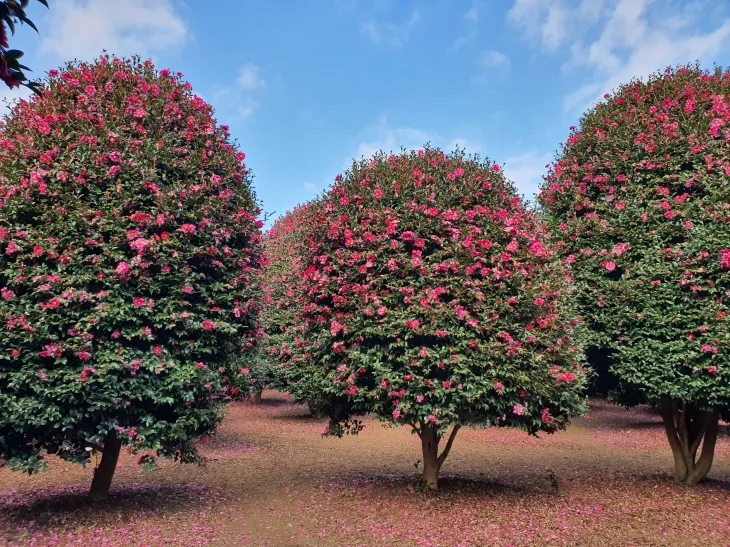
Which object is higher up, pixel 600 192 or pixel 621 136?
pixel 621 136

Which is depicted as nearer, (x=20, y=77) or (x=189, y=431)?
(x=20, y=77)

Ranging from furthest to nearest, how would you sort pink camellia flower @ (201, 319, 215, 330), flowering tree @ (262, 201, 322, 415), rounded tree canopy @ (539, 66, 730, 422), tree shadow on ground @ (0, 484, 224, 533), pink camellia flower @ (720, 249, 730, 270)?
flowering tree @ (262, 201, 322, 415) < rounded tree canopy @ (539, 66, 730, 422) < pink camellia flower @ (720, 249, 730, 270) < tree shadow on ground @ (0, 484, 224, 533) < pink camellia flower @ (201, 319, 215, 330)

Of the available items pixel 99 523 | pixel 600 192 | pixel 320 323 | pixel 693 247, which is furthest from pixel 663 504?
pixel 99 523

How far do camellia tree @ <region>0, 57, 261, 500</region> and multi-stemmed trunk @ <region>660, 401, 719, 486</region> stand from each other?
302 inches

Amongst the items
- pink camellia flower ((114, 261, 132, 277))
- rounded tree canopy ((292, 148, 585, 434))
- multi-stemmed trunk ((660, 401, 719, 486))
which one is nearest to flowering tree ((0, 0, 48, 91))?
pink camellia flower ((114, 261, 132, 277))

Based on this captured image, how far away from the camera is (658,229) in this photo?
880 centimetres

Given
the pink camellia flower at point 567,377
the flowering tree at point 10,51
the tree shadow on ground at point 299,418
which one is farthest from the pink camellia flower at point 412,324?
the tree shadow on ground at point 299,418

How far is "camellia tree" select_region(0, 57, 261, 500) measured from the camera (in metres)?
6.68

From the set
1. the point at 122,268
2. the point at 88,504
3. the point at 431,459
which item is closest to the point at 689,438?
the point at 431,459

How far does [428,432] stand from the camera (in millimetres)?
9320

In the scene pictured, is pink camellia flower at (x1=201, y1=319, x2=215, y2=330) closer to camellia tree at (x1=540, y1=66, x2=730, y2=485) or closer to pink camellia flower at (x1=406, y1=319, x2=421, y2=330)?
pink camellia flower at (x1=406, y1=319, x2=421, y2=330)

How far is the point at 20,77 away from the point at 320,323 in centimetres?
678

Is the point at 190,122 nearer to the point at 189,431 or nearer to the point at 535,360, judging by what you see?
the point at 189,431

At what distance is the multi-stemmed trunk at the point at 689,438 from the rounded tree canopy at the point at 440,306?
8.78 ft
